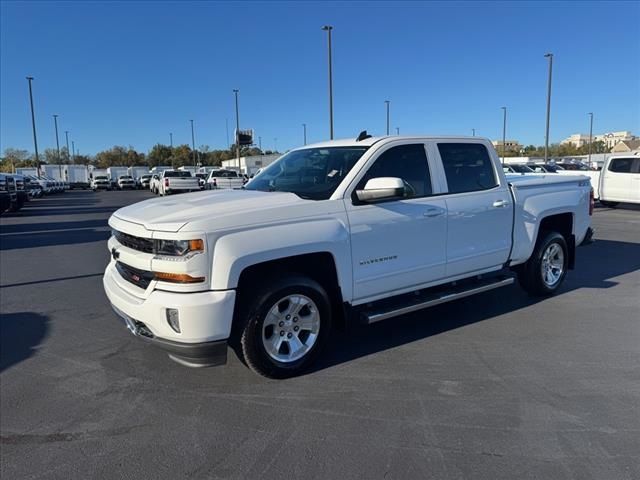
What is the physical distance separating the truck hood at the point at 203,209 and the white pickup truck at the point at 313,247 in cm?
2

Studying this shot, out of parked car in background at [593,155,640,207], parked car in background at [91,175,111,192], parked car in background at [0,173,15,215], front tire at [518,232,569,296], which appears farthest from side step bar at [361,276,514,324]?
parked car in background at [91,175,111,192]

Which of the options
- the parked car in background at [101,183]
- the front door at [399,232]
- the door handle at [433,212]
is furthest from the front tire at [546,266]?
the parked car in background at [101,183]

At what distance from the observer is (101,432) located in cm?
334

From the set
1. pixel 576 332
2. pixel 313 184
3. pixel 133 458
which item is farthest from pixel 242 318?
pixel 576 332

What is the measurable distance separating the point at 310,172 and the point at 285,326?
1.58 metres

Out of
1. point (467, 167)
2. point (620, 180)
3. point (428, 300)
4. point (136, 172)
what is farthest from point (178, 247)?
point (136, 172)

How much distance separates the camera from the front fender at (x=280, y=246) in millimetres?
3551

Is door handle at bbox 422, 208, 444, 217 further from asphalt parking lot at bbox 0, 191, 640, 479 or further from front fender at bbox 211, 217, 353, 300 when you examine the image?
asphalt parking lot at bbox 0, 191, 640, 479

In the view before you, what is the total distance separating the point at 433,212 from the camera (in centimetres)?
480

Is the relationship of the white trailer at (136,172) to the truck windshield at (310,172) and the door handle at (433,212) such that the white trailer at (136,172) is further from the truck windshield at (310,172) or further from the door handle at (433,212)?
the door handle at (433,212)

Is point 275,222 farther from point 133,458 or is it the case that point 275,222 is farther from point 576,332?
point 576,332

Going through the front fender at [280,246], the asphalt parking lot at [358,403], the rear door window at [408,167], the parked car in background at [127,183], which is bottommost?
the asphalt parking lot at [358,403]

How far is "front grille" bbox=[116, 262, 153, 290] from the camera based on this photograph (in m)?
3.80

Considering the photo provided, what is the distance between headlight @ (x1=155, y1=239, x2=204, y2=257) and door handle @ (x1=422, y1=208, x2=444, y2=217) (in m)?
2.24
